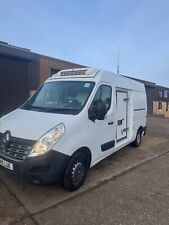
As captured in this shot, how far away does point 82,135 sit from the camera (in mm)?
4086

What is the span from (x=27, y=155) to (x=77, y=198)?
118 cm

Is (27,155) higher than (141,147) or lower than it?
higher

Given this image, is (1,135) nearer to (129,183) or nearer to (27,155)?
(27,155)

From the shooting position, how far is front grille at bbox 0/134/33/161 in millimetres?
3549

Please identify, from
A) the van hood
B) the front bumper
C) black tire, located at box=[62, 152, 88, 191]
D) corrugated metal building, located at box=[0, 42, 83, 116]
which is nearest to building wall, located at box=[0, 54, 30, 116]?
corrugated metal building, located at box=[0, 42, 83, 116]

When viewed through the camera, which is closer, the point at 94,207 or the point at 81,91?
the point at 94,207

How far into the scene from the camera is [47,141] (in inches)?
139

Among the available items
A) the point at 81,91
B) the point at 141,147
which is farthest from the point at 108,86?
the point at 141,147

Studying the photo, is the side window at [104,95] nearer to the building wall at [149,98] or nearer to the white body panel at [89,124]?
the white body panel at [89,124]

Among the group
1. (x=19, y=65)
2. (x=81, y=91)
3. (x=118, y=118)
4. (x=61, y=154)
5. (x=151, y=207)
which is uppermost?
(x=19, y=65)

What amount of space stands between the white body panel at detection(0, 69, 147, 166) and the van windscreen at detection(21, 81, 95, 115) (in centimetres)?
13

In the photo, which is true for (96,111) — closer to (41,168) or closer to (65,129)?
(65,129)

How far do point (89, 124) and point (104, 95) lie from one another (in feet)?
3.26

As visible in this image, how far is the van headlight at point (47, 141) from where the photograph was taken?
137 inches
